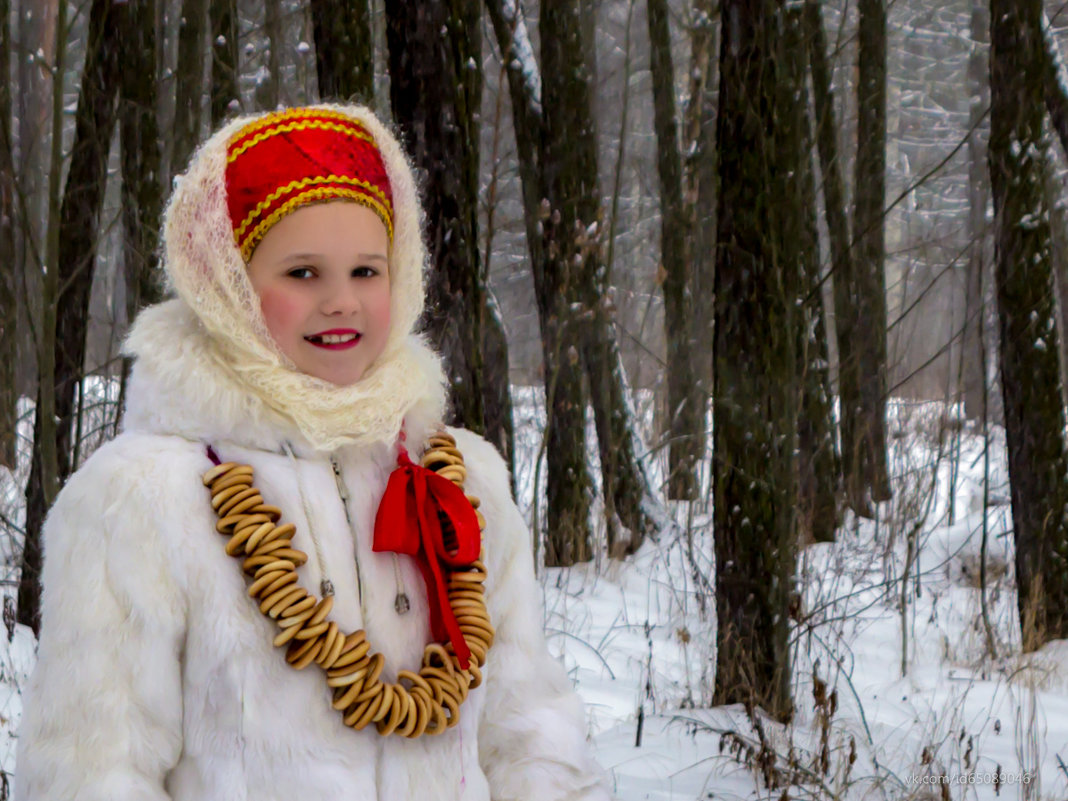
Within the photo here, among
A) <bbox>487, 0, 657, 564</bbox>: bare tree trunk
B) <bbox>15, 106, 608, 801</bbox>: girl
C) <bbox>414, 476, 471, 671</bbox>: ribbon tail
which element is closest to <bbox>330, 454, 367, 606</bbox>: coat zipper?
<bbox>15, 106, 608, 801</bbox>: girl

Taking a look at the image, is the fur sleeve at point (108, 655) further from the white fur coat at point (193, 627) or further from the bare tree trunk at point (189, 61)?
the bare tree trunk at point (189, 61)

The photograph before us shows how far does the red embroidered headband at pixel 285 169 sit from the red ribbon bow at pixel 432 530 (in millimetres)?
429

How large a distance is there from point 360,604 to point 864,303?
8433 mm

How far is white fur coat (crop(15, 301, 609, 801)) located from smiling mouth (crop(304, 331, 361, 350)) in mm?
131

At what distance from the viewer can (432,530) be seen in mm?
1829

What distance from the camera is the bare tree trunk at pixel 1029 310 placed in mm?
5621

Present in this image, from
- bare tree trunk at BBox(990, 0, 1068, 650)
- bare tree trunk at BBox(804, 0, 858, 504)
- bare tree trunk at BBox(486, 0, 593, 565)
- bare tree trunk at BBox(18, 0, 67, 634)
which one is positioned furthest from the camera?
bare tree trunk at BBox(804, 0, 858, 504)

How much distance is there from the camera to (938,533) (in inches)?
310

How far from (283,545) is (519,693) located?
528 millimetres

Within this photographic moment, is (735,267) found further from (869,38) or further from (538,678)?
(869,38)

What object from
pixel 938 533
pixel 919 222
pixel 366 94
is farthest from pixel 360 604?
pixel 919 222

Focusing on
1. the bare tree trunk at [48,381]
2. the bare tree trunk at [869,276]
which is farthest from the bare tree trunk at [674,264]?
the bare tree trunk at [48,381]

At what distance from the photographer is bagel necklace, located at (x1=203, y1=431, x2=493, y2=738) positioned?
1696 millimetres

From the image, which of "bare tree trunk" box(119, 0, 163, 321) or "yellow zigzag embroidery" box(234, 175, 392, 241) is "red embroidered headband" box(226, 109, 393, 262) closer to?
"yellow zigzag embroidery" box(234, 175, 392, 241)
